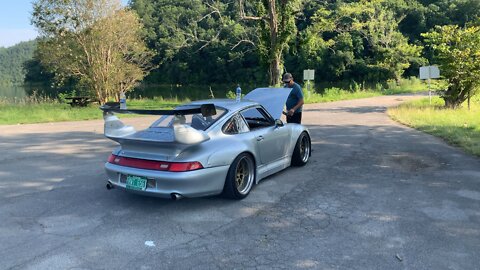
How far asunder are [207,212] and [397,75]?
53234 mm

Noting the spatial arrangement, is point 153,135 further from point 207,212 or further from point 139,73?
point 139,73

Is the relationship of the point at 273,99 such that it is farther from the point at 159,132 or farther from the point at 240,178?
the point at 159,132

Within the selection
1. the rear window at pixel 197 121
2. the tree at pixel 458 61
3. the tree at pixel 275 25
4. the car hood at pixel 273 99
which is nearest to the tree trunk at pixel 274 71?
the tree at pixel 275 25

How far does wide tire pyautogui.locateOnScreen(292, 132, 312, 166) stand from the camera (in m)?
7.07

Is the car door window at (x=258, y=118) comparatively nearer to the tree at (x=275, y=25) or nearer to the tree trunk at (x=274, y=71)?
the tree at (x=275, y=25)

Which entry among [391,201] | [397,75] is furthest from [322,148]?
[397,75]

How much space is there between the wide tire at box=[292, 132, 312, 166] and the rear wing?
2.47 m

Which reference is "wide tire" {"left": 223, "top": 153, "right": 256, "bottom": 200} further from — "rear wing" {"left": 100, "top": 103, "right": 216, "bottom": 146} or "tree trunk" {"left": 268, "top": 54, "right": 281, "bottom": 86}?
"tree trunk" {"left": 268, "top": 54, "right": 281, "bottom": 86}

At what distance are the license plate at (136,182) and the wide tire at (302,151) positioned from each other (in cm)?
310

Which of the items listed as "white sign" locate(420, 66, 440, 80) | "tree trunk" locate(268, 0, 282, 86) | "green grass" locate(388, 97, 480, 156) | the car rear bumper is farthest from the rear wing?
"tree trunk" locate(268, 0, 282, 86)

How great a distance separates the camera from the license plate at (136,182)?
4820 millimetres

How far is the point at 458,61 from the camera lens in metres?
17.6

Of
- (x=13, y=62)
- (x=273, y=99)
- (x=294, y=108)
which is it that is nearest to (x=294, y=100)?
(x=294, y=108)

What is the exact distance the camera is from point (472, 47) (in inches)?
697
